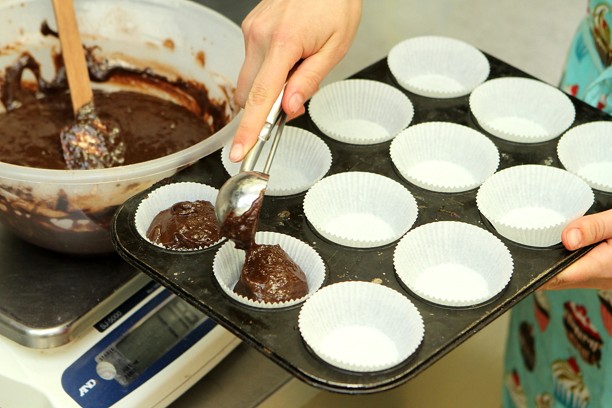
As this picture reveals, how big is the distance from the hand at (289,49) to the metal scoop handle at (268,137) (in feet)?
0.05

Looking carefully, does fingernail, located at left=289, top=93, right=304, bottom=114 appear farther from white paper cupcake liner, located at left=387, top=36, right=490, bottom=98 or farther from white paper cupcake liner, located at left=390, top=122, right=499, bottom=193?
white paper cupcake liner, located at left=387, top=36, right=490, bottom=98

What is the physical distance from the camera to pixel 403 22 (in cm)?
386

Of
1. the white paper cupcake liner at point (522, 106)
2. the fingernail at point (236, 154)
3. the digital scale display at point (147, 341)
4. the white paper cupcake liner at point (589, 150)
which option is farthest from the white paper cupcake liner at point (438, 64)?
the digital scale display at point (147, 341)

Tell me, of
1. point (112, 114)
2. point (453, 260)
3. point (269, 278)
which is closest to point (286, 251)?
point (269, 278)

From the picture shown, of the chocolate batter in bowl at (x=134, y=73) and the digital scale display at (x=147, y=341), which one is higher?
the chocolate batter in bowl at (x=134, y=73)

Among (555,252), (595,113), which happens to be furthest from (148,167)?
(595,113)

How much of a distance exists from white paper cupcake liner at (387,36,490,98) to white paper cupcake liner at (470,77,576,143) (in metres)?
0.05

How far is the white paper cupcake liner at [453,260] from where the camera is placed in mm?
1665

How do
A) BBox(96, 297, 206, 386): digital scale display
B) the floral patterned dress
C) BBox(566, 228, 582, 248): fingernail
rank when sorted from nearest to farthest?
1. BBox(566, 228, 582, 248): fingernail
2. BBox(96, 297, 206, 386): digital scale display
3. the floral patterned dress

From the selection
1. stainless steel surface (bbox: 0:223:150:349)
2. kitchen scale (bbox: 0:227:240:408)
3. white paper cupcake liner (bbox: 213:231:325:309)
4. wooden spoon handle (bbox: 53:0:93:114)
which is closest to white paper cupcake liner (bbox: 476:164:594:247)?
white paper cupcake liner (bbox: 213:231:325:309)

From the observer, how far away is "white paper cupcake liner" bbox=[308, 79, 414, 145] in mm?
1996

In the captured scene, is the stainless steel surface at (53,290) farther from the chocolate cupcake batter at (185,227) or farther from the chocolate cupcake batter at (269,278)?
the chocolate cupcake batter at (269,278)

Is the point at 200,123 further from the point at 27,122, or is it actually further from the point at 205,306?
the point at 205,306

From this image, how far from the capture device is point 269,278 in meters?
1.54
